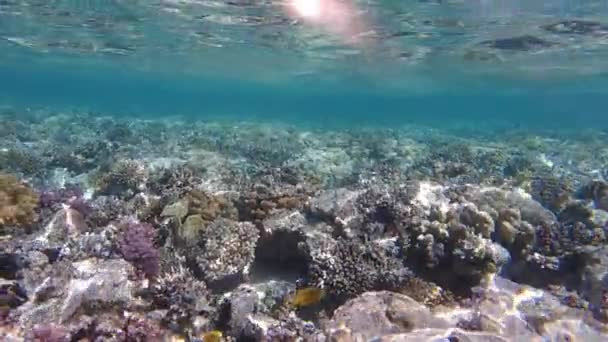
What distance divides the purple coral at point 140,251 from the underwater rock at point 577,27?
21502 millimetres

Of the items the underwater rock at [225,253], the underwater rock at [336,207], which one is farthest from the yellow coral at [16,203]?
the underwater rock at [336,207]

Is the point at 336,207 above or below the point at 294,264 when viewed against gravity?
above

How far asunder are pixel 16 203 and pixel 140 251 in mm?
3260

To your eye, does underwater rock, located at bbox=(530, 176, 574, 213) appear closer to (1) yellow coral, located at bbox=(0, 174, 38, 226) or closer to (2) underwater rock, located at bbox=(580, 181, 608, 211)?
(2) underwater rock, located at bbox=(580, 181, 608, 211)

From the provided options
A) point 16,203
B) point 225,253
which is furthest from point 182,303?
point 16,203

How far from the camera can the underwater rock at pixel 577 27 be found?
65.8ft

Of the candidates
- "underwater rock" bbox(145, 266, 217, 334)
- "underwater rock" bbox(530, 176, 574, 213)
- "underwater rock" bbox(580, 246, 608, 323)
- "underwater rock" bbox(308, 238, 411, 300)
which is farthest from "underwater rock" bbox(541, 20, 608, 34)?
"underwater rock" bbox(145, 266, 217, 334)

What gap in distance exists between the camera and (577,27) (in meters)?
20.9

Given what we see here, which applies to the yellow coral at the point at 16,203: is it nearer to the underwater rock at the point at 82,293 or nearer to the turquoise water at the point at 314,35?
the underwater rock at the point at 82,293

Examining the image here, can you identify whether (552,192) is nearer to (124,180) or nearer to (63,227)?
(124,180)

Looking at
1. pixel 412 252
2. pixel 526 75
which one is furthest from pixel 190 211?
pixel 526 75

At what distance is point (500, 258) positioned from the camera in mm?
7008

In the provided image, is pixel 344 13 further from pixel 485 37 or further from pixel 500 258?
pixel 500 258

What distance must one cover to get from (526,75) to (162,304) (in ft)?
158
